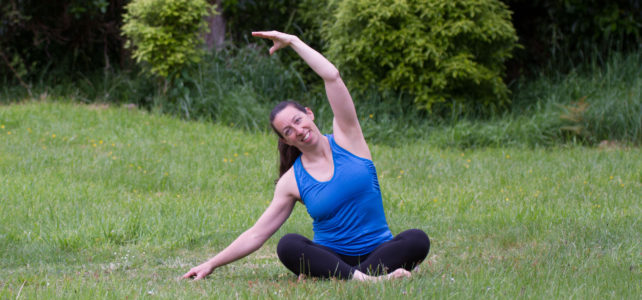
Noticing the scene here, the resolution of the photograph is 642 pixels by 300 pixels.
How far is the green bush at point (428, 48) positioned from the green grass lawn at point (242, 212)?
1301 mm

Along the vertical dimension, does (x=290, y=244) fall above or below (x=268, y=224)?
below

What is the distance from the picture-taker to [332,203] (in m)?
4.00

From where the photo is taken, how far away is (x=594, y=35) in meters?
12.1

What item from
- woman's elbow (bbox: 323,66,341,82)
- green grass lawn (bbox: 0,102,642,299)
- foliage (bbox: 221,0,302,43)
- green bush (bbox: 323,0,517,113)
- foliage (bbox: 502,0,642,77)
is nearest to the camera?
woman's elbow (bbox: 323,66,341,82)

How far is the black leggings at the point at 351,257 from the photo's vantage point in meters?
4.05

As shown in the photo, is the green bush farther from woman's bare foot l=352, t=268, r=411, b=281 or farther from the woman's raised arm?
woman's bare foot l=352, t=268, r=411, b=281

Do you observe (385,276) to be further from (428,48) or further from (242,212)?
(428,48)

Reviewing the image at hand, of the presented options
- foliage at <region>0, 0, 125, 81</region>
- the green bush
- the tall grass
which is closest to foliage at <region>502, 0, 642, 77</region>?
the tall grass

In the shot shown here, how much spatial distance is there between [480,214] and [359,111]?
4.47 meters

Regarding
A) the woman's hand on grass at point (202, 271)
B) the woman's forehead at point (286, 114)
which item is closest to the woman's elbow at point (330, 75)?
the woman's forehead at point (286, 114)

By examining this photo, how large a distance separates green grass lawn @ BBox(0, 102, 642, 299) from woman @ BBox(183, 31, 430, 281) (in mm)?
172

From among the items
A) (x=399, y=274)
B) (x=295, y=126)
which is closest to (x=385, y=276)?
(x=399, y=274)

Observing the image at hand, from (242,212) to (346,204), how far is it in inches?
95.6

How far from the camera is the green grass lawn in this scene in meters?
4.00
